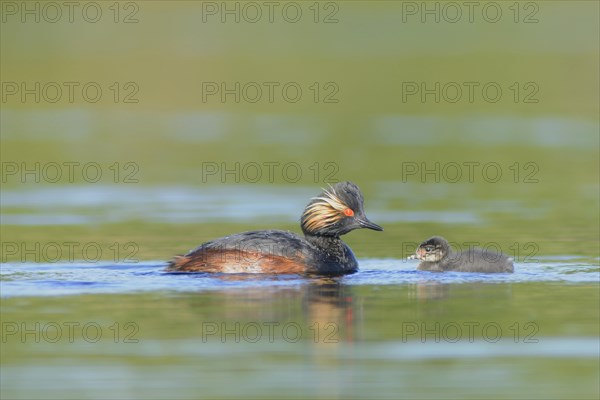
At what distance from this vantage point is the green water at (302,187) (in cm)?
1132

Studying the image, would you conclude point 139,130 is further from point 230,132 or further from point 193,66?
point 193,66

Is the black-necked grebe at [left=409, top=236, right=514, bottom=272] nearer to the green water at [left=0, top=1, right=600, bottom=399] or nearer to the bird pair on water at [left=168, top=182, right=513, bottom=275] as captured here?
the bird pair on water at [left=168, top=182, right=513, bottom=275]

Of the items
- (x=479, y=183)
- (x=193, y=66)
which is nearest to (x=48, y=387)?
(x=479, y=183)

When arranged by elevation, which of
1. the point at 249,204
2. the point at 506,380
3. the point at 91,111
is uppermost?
the point at 91,111

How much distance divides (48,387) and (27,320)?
2.08 meters

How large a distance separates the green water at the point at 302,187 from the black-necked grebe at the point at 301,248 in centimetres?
45

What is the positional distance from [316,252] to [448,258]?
1505 millimetres

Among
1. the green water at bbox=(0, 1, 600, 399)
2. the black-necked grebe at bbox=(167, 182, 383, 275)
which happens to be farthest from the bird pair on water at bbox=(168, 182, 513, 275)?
the green water at bbox=(0, 1, 600, 399)

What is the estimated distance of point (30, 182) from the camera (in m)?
22.5

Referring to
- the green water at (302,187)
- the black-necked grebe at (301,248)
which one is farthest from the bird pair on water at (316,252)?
the green water at (302,187)

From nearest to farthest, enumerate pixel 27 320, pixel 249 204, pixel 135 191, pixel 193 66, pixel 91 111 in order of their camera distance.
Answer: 1. pixel 27 320
2. pixel 249 204
3. pixel 135 191
4. pixel 91 111
5. pixel 193 66

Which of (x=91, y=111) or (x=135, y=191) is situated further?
(x=91, y=111)

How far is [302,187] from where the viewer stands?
71.5 ft

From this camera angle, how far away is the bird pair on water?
1484cm
